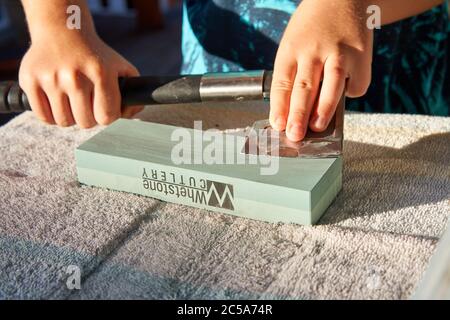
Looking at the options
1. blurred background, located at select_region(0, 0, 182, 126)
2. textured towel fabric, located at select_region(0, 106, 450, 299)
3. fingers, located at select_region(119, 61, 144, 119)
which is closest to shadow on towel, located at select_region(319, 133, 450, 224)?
textured towel fabric, located at select_region(0, 106, 450, 299)

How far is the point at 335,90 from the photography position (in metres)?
0.53

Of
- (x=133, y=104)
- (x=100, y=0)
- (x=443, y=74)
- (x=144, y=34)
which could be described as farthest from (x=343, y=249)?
(x=100, y=0)

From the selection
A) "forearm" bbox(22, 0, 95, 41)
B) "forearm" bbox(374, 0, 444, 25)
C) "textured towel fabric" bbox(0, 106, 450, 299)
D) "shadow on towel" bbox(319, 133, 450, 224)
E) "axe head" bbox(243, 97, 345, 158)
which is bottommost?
"shadow on towel" bbox(319, 133, 450, 224)

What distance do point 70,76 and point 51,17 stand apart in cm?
10

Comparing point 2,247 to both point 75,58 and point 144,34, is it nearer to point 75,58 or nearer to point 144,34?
point 75,58

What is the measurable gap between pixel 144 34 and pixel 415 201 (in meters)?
1.74

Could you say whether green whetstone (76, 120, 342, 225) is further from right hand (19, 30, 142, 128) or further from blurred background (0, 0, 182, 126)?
blurred background (0, 0, 182, 126)

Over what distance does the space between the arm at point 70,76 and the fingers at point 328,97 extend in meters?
0.23

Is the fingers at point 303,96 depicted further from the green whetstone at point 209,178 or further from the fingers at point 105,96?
the fingers at point 105,96

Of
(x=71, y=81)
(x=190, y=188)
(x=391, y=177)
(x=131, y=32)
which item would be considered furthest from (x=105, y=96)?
(x=131, y=32)

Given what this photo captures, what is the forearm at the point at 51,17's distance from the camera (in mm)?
664

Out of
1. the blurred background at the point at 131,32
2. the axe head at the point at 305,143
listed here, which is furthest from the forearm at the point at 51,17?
the blurred background at the point at 131,32

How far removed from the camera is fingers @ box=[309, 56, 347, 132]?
0.53 metres

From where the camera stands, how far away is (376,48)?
783 mm
